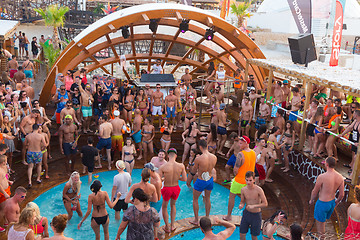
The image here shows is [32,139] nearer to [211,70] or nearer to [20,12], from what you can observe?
[211,70]

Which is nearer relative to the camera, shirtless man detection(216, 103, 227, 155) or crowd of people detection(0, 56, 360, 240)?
crowd of people detection(0, 56, 360, 240)

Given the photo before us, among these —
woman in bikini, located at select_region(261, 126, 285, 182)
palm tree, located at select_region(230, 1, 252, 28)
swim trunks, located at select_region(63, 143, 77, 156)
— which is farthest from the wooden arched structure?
palm tree, located at select_region(230, 1, 252, 28)

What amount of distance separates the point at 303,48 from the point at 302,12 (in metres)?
4.14

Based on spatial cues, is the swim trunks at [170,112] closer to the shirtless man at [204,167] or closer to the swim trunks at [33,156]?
the swim trunks at [33,156]

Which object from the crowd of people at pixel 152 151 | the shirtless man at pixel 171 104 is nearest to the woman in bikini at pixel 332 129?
the crowd of people at pixel 152 151

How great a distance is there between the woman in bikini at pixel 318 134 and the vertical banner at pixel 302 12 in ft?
22.2

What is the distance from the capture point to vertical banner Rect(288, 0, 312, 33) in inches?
576

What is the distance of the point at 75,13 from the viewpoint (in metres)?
29.5

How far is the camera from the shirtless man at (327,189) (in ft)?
21.2

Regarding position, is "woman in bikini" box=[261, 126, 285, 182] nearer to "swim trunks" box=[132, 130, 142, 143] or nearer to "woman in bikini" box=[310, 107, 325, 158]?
"woman in bikini" box=[310, 107, 325, 158]

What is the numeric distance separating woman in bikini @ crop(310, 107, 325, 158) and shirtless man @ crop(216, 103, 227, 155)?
98.3 inches

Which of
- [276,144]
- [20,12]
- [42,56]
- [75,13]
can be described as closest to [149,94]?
[276,144]

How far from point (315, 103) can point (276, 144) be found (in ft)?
5.30

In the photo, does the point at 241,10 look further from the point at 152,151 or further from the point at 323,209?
the point at 323,209
